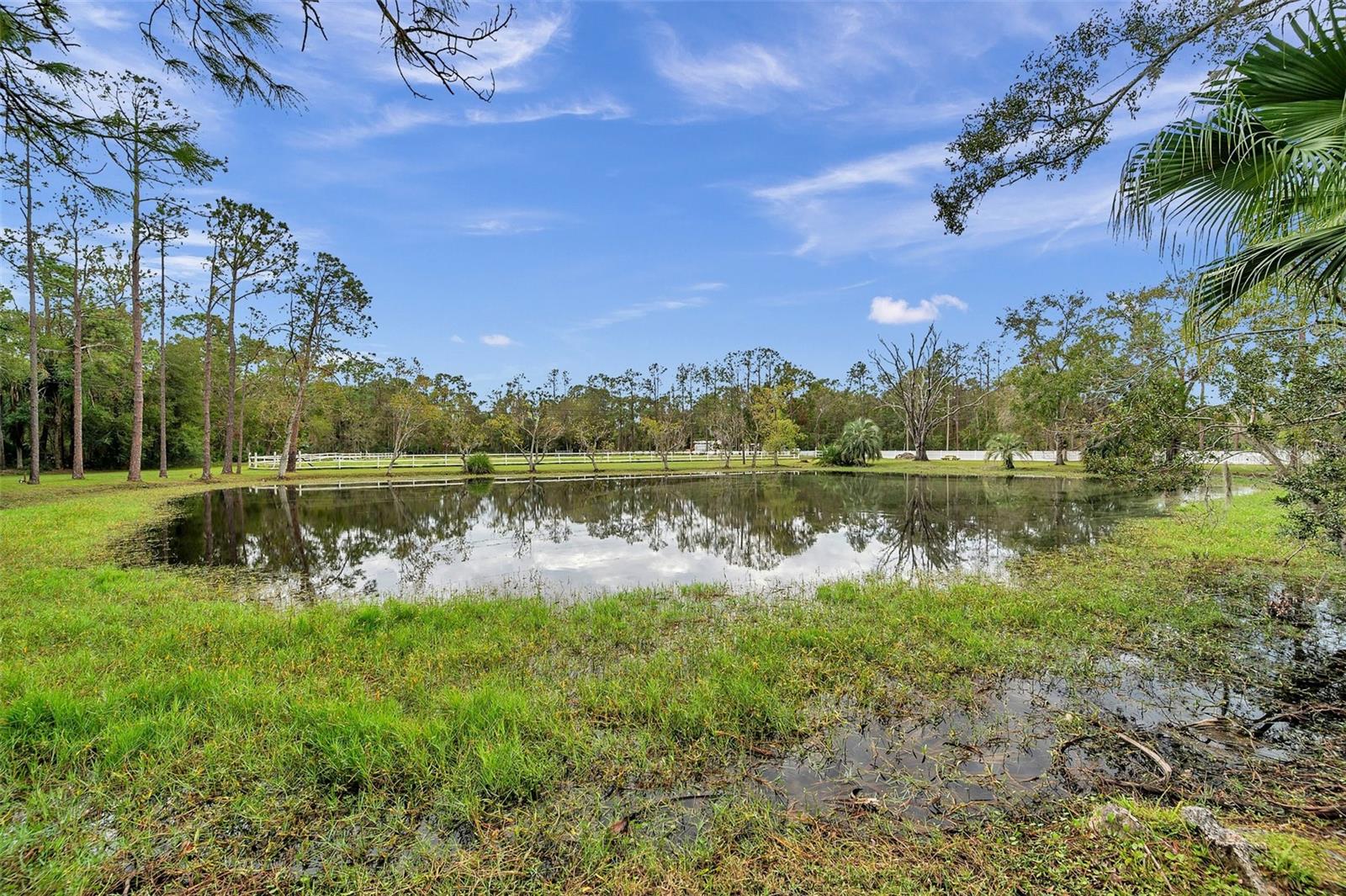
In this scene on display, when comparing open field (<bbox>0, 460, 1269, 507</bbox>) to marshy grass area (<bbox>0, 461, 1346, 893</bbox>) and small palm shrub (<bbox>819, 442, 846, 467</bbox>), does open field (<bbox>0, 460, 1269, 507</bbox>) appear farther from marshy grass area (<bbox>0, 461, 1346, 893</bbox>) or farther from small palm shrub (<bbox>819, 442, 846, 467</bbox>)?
marshy grass area (<bbox>0, 461, 1346, 893</bbox>)

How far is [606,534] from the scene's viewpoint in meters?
12.5

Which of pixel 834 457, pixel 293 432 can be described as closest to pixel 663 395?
pixel 834 457

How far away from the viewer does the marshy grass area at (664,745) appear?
227cm

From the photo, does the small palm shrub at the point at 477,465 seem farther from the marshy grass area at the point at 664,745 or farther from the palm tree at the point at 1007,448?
the palm tree at the point at 1007,448

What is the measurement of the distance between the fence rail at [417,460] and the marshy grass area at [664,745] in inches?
1042

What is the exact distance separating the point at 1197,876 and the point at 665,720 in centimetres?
255

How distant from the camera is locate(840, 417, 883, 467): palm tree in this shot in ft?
124

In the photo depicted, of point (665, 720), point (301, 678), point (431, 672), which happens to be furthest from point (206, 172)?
point (665, 720)

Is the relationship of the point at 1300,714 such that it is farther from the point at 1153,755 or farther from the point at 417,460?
the point at 417,460

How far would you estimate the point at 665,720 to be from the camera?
3.58 m

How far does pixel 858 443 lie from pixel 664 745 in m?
36.8

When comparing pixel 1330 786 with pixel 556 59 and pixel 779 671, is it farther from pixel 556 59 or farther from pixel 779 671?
pixel 556 59

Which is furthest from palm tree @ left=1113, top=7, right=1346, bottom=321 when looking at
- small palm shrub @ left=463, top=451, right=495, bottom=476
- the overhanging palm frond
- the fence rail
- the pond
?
the fence rail

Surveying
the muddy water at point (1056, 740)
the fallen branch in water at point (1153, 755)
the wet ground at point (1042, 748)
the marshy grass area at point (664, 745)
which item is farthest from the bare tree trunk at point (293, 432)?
the fallen branch in water at point (1153, 755)
